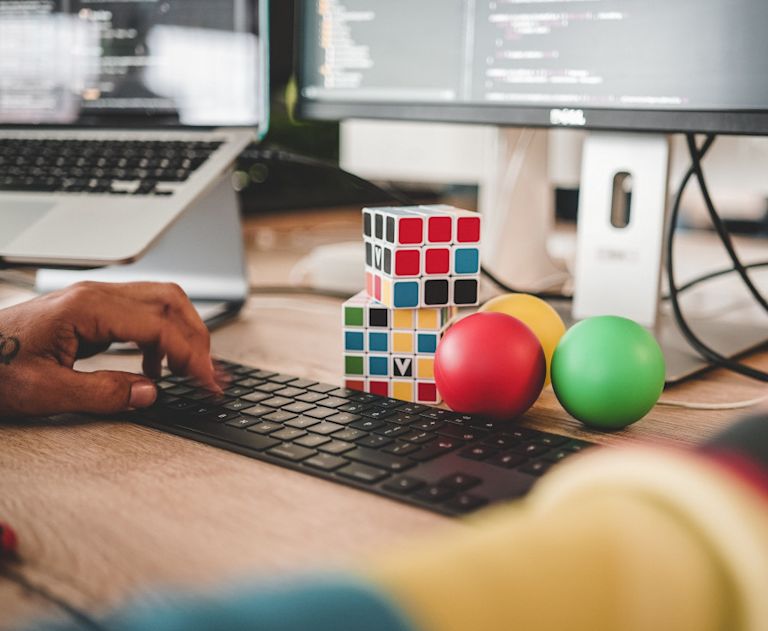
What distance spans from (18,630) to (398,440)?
9.7 inches

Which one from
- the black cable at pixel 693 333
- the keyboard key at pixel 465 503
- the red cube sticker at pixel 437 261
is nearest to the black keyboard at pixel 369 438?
the keyboard key at pixel 465 503

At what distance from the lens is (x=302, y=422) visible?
538 mm

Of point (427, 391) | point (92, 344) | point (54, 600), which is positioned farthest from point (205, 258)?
point (54, 600)

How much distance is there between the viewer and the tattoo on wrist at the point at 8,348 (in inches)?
22.0

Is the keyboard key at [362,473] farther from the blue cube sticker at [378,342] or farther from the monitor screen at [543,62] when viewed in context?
the monitor screen at [543,62]

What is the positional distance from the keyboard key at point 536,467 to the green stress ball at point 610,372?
0.31ft

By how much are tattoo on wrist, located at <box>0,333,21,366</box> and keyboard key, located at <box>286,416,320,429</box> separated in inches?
7.7

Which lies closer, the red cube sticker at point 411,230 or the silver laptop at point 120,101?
the red cube sticker at point 411,230

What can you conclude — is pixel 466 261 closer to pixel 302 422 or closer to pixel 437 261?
pixel 437 261

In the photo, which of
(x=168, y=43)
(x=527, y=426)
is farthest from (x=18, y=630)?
(x=168, y=43)

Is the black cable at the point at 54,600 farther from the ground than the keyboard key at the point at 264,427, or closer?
farther from the ground

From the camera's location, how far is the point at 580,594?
22 cm

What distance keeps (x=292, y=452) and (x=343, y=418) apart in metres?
0.07

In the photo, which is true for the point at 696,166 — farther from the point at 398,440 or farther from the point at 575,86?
the point at 398,440
